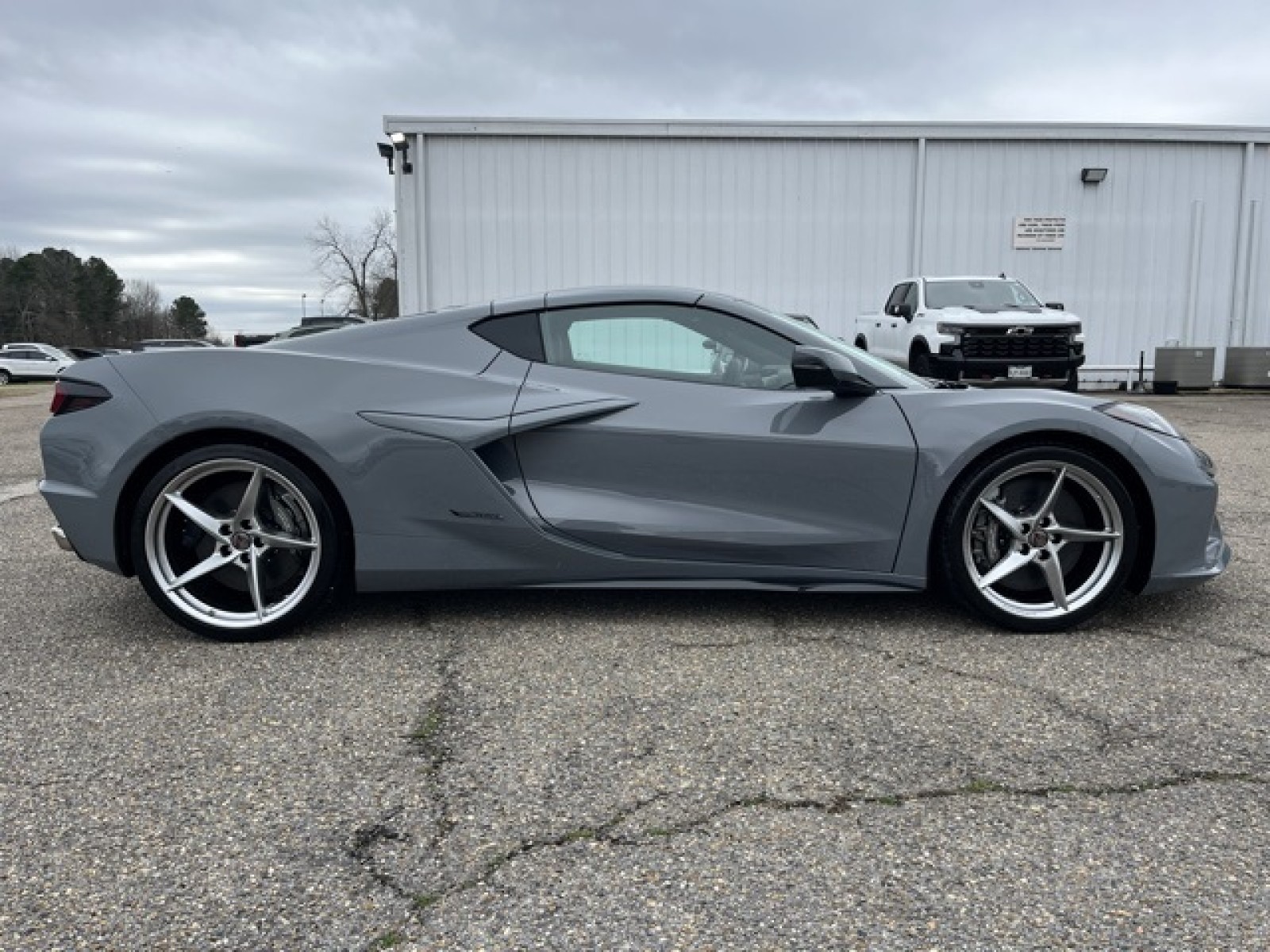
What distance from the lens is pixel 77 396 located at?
125 inches

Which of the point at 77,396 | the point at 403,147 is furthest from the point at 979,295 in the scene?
the point at 77,396

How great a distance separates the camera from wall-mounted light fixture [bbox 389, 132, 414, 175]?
14.9 metres

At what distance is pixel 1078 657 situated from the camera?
2.98 meters

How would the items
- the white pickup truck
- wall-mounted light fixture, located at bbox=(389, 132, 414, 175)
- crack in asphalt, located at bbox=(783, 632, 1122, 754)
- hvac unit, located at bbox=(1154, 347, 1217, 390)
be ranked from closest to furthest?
crack in asphalt, located at bbox=(783, 632, 1122, 754), the white pickup truck, wall-mounted light fixture, located at bbox=(389, 132, 414, 175), hvac unit, located at bbox=(1154, 347, 1217, 390)

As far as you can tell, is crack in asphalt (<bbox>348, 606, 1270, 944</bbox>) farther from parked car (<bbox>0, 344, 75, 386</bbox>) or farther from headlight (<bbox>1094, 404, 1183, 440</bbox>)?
parked car (<bbox>0, 344, 75, 386</bbox>)

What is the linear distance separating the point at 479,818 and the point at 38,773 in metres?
1.13

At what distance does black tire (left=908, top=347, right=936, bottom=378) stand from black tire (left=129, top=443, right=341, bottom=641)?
946 centimetres

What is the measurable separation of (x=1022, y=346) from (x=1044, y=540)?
8688 mm

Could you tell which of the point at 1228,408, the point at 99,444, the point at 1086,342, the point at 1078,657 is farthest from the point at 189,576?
the point at 1086,342

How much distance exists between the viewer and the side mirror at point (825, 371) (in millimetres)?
3082

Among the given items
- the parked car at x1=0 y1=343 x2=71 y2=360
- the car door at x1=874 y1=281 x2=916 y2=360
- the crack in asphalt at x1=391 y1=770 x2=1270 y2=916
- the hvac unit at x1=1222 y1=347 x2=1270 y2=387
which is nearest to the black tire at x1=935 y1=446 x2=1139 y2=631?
the crack in asphalt at x1=391 y1=770 x2=1270 y2=916

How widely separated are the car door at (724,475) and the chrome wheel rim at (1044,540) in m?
0.34

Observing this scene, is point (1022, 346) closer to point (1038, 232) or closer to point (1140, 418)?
point (1038, 232)

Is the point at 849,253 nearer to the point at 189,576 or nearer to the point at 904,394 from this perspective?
the point at 904,394
